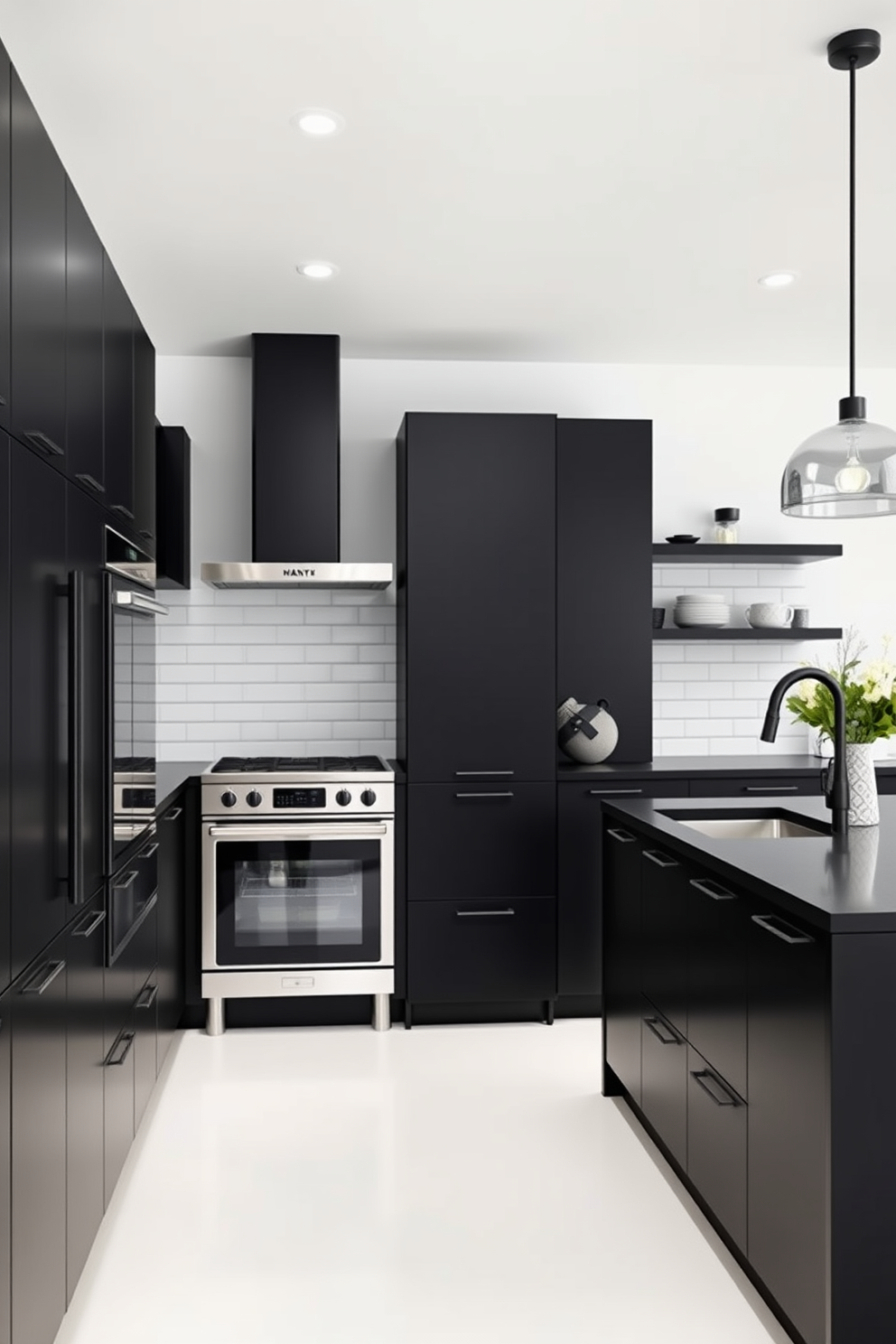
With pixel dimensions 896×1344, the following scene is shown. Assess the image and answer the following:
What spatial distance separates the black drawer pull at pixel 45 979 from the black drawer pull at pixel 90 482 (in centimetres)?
98

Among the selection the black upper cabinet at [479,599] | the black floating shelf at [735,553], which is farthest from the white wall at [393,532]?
the black upper cabinet at [479,599]

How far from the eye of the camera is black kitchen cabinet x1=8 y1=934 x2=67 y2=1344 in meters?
1.78

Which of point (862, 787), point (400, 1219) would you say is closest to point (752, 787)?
point (862, 787)

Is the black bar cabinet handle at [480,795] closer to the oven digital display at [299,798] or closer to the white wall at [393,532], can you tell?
the oven digital display at [299,798]

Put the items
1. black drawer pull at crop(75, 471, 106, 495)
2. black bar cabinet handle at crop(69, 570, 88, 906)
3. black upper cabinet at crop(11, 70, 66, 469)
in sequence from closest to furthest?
black upper cabinet at crop(11, 70, 66, 469), black bar cabinet handle at crop(69, 570, 88, 906), black drawer pull at crop(75, 471, 106, 495)

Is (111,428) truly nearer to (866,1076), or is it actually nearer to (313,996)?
(866,1076)

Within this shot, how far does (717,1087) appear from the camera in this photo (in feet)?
8.04

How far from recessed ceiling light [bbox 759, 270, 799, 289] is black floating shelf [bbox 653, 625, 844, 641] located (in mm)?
1452

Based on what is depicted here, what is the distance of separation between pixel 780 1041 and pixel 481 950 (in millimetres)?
2290

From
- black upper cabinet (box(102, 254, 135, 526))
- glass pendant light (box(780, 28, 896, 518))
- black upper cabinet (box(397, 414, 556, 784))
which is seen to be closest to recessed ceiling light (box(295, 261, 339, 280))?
black upper cabinet (box(397, 414, 556, 784))

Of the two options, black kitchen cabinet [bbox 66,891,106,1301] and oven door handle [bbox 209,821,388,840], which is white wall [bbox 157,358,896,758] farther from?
black kitchen cabinet [bbox 66,891,106,1301]

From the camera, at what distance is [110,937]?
8.34 feet

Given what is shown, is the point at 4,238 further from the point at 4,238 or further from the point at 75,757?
the point at 75,757

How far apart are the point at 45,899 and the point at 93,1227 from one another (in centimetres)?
93
